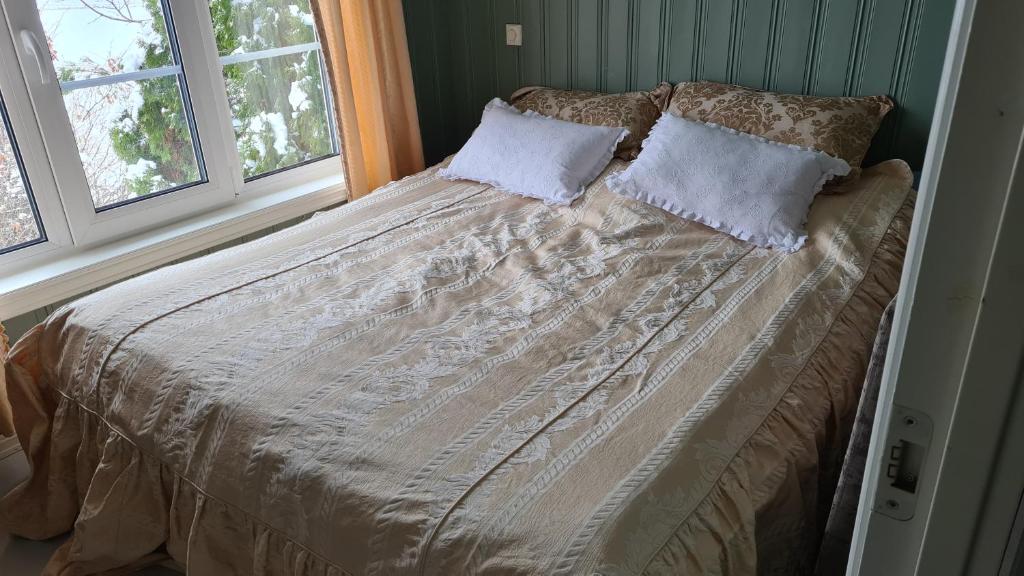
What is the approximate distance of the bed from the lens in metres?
1.17

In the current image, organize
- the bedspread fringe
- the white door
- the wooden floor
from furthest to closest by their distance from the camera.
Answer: the wooden floor < the bedspread fringe < the white door

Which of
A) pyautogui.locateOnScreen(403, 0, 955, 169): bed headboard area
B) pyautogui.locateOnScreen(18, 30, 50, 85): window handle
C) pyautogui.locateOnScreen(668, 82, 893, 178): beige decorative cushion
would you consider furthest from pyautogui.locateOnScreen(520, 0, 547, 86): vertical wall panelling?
pyautogui.locateOnScreen(18, 30, 50, 85): window handle

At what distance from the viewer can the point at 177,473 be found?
1.52 meters

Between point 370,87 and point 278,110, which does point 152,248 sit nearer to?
point 278,110

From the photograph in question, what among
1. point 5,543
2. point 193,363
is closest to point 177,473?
point 193,363

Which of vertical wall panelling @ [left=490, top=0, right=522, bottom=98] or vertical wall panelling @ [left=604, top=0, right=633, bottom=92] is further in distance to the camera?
vertical wall panelling @ [left=490, top=0, right=522, bottom=98]

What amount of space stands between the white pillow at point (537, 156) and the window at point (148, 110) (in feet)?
2.48

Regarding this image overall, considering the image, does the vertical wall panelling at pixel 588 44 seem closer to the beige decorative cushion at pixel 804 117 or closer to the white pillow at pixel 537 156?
the white pillow at pixel 537 156

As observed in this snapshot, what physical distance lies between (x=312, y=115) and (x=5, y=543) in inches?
71.1

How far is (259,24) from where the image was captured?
8.90 feet

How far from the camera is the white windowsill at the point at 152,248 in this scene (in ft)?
7.14

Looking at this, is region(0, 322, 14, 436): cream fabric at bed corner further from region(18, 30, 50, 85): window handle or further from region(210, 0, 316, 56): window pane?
region(210, 0, 316, 56): window pane

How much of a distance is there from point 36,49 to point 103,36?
24 cm

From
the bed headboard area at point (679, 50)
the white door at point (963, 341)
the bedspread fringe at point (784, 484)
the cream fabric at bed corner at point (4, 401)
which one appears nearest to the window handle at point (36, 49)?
the cream fabric at bed corner at point (4, 401)
